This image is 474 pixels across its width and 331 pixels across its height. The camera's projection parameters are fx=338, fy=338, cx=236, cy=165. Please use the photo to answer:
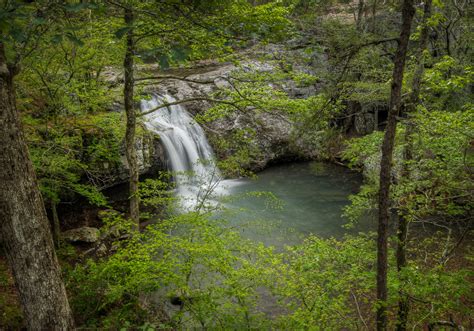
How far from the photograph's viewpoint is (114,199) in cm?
1278

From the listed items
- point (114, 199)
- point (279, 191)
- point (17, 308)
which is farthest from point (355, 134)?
point (17, 308)

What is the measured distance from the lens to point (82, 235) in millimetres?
10188

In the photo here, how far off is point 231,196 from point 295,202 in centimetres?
702

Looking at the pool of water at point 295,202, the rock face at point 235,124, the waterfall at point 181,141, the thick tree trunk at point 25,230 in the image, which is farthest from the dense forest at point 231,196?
the rock face at point 235,124

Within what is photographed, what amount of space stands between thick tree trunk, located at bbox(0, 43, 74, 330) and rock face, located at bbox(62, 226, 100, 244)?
6.09 m

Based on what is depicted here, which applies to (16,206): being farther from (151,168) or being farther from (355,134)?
(355,134)

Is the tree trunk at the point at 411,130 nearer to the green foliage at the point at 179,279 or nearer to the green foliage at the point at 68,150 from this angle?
the green foliage at the point at 179,279

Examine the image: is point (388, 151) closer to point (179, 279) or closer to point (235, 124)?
point (179, 279)

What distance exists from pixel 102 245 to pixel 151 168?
5064mm

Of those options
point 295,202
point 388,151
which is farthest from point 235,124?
point 388,151

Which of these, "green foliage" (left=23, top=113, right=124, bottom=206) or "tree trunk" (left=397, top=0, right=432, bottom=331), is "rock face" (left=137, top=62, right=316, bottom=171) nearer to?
A: "green foliage" (left=23, top=113, right=124, bottom=206)

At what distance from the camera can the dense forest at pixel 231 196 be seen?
3.93m

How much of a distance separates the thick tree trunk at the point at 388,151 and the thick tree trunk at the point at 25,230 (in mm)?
4165

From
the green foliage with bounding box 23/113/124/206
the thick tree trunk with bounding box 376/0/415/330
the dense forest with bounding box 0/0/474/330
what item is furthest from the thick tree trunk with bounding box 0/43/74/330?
the thick tree trunk with bounding box 376/0/415/330
